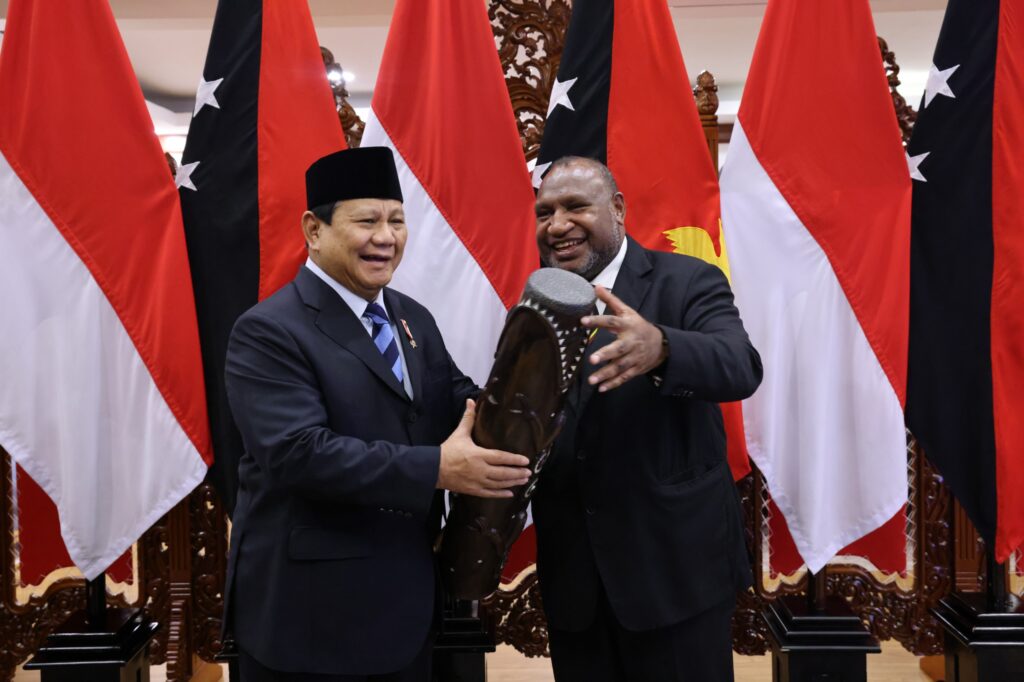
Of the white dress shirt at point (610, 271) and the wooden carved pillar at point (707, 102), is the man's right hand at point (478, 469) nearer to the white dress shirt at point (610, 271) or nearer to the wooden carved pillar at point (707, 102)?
the white dress shirt at point (610, 271)

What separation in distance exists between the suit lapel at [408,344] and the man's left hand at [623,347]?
0.42m

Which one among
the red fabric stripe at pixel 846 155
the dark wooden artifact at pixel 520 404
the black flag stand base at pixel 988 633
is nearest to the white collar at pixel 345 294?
the dark wooden artifact at pixel 520 404

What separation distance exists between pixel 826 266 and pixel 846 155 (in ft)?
1.04

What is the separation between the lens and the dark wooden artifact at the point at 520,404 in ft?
4.22

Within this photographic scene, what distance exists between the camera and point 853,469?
235 centimetres

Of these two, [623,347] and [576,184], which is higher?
[576,184]

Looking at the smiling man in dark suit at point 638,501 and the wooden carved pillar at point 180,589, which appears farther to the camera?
the wooden carved pillar at point 180,589

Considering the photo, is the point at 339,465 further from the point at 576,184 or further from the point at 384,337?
the point at 576,184

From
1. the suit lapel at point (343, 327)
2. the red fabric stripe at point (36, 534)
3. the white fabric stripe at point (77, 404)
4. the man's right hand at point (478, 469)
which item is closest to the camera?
the man's right hand at point (478, 469)

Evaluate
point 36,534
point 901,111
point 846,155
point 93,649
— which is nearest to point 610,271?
point 846,155

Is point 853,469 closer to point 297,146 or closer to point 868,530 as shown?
point 868,530

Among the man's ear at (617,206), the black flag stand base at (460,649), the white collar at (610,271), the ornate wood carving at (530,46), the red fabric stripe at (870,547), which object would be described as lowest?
the black flag stand base at (460,649)

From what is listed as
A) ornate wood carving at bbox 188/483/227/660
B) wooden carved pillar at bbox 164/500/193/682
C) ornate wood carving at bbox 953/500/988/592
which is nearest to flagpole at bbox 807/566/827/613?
ornate wood carving at bbox 953/500/988/592

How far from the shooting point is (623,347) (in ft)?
4.59
